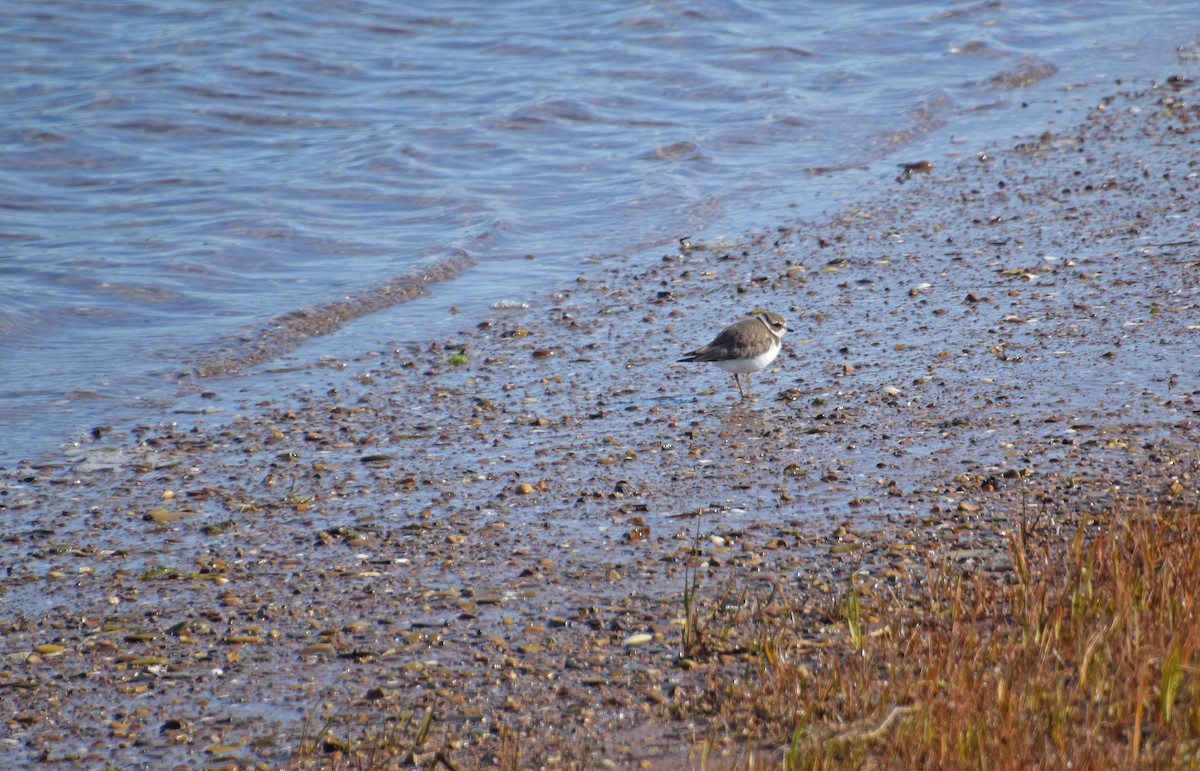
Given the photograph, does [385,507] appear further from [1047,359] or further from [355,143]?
[355,143]

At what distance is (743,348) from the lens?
27.7 feet

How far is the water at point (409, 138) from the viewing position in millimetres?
11922

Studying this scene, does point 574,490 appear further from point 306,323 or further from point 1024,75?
point 1024,75

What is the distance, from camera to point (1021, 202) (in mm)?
12289

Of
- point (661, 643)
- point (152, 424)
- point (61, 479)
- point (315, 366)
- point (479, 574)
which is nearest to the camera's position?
point (661, 643)

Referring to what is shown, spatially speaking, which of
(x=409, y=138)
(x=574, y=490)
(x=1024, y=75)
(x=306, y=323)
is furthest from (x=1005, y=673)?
(x=1024, y=75)

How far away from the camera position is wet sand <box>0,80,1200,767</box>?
543 centimetres

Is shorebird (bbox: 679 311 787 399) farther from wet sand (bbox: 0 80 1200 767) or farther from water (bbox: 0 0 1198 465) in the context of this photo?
water (bbox: 0 0 1198 465)

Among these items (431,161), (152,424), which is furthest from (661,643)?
(431,161)

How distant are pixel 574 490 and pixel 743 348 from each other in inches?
66.5

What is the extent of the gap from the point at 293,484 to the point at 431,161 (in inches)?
371

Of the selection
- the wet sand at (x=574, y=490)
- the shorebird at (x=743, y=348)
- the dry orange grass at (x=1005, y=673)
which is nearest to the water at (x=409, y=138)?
the wet sand at (x=574, y=490)

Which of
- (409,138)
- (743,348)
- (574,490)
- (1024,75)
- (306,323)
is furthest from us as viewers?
(1024,75)

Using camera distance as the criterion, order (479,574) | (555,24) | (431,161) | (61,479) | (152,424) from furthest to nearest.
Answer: (555,24)
(431,161)
(152,424)
(61,479)
(479,574)
